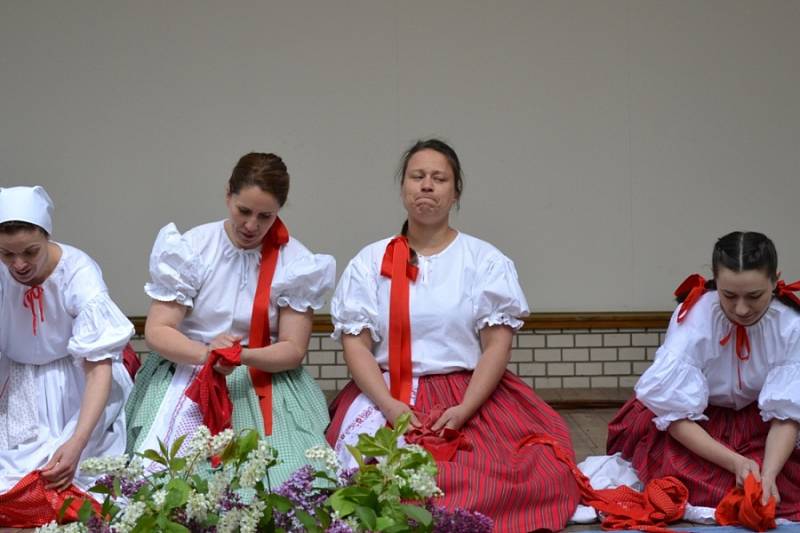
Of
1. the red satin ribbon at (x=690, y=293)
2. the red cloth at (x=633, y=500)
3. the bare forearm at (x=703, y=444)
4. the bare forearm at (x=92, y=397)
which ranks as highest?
the red satin ribbon at (x=690, y=293)

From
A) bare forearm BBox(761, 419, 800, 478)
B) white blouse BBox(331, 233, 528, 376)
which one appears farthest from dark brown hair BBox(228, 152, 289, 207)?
bare forearm BBox(761, 419, 800, 478)

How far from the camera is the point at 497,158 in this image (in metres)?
5.38

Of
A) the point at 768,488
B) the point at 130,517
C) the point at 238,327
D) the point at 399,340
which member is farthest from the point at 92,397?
the point at 768,488

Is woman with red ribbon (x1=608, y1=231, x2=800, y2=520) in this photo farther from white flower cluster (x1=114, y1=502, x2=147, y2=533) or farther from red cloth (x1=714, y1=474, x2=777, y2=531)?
white flower cluster (x1=114, y1=502, x2=147, y2=533)

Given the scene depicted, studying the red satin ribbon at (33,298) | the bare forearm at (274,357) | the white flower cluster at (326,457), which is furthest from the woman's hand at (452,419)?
the white flower cluster at (326,457)

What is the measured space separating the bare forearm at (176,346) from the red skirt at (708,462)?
1.53 metres

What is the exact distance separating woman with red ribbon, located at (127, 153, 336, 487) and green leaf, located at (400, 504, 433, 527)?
1.83 m

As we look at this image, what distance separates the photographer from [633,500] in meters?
3.48

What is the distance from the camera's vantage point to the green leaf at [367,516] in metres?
1.59

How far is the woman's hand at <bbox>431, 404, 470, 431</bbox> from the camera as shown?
3412mm

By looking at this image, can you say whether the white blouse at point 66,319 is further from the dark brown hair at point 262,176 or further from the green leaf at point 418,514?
the green leaf at point 418,514

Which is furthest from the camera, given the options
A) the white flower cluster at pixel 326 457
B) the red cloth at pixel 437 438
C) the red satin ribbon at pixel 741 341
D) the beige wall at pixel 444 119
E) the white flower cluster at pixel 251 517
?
the beige wall at pixel 444 119

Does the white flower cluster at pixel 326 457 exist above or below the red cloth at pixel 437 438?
above

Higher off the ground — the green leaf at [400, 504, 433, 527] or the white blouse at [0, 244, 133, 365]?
the white blouse at [0, 244, 133, 365]
